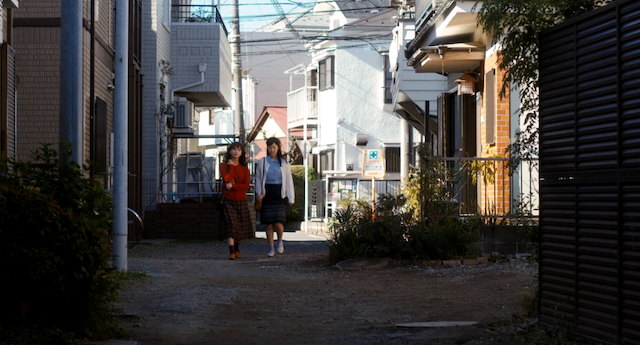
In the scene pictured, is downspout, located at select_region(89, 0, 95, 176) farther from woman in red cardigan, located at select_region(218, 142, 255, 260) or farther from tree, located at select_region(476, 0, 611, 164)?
tree, located at select_region(476, 0, 611, 164)

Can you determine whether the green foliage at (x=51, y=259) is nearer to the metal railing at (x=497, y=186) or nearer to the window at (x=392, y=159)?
the metal railing at (x=497, y=186)

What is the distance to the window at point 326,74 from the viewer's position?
45.3 m

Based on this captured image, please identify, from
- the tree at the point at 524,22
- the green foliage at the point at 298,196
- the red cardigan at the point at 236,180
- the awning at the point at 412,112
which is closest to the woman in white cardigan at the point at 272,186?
the red cardigan at the point at 236,180

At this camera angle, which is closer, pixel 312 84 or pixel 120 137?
pixel 120 137

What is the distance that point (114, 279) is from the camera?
692 centimetres

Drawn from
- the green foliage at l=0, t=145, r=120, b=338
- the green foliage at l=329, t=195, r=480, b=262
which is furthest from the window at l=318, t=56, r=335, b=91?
the green foliage at l=0, t=145, r=120, b=338

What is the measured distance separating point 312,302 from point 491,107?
27.8 feet

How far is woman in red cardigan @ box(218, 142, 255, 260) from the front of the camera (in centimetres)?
1458

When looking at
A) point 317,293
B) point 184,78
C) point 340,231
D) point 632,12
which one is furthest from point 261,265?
point 184,78

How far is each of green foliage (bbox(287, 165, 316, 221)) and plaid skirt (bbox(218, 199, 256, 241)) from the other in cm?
2693

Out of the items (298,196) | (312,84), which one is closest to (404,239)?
(298,196)

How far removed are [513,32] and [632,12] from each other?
1713 mm

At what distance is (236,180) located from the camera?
48.5ft

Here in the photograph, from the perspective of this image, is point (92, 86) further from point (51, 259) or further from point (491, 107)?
point (51, 259)
